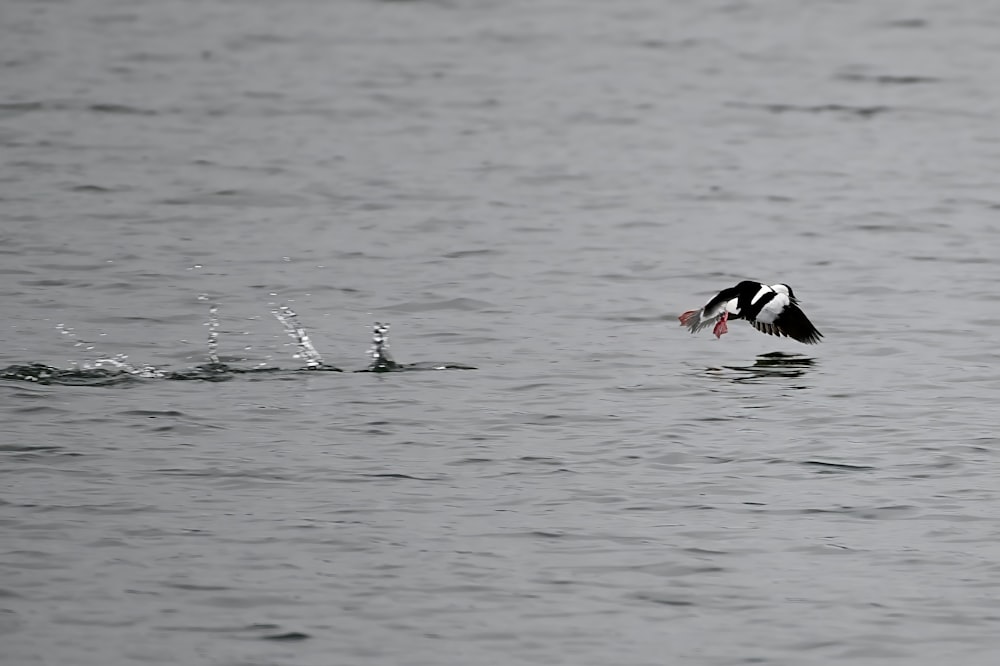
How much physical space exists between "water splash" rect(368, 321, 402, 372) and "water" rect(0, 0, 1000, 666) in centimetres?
18

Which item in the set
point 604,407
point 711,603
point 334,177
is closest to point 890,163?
point 334,177

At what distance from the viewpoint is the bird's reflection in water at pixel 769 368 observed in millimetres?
11484

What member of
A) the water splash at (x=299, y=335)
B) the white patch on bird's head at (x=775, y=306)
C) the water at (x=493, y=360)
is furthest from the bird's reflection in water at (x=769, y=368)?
the water splash at (x=299, y=335)

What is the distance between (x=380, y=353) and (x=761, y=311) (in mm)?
2646

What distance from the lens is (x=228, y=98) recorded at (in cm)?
2164

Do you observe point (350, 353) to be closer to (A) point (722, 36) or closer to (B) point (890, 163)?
(B) point (890, 163)

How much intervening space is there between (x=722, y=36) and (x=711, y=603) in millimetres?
20132

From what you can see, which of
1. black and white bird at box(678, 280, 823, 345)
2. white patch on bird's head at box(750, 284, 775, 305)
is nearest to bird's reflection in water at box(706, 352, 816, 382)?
black and white bird at box(678, 280, 823, 345)

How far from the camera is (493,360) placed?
11586 mm

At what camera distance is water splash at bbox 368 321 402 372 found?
37.0 feet

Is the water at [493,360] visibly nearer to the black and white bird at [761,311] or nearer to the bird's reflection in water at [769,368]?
the bird's reflection in water at [769,368]

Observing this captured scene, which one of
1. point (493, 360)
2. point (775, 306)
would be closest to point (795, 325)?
point (775, 306)

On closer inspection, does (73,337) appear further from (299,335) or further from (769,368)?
(769,368)

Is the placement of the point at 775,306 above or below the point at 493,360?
above
